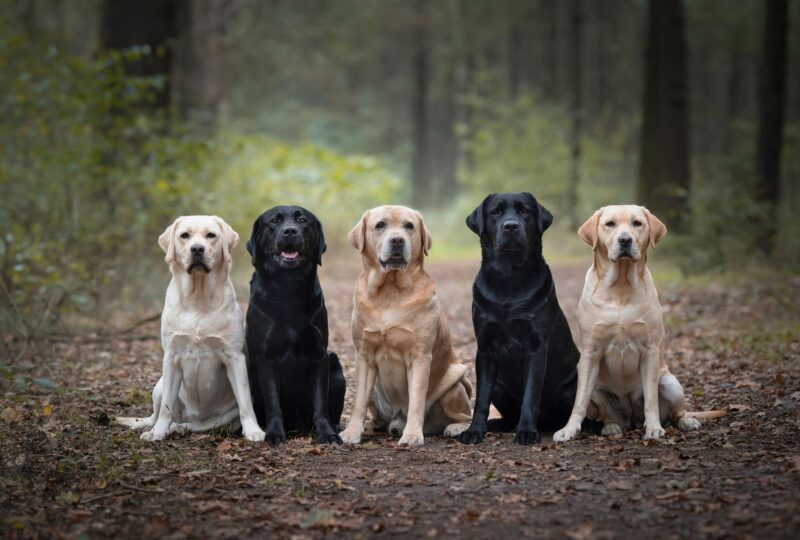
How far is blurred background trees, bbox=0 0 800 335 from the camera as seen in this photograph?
10.1 m

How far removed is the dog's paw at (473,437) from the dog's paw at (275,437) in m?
1.13

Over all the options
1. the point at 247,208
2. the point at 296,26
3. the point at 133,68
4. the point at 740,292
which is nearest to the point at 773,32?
the point at 740,292

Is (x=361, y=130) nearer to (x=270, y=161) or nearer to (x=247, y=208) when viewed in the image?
(x=270, y=161)

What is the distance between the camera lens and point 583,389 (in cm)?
543

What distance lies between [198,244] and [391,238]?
123 cm

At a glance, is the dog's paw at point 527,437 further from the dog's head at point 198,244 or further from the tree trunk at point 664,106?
the tree trunk at point 664,106

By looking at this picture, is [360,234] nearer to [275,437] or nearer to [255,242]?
[255,242]

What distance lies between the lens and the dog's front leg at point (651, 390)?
5332 millimetres

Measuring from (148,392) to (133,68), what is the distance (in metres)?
7.37

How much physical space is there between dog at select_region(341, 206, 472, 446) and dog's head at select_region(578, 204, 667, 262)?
43.4 inches

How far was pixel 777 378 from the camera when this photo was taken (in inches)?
261

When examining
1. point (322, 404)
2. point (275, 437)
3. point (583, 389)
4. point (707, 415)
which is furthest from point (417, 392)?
point (707, 415)

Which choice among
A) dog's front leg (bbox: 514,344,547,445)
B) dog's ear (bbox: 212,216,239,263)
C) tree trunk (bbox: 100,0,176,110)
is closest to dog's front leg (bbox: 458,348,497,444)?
dog's front leg (bbox: 514,344,547,445)

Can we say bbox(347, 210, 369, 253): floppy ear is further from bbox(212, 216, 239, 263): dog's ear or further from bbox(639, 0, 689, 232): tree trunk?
bbox(639, 0, 689, 232): tree trunk
